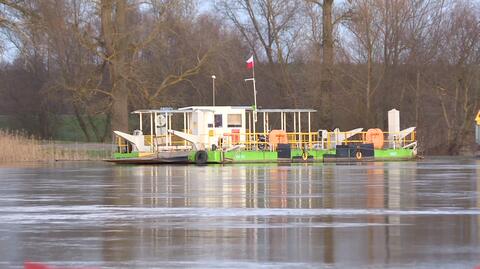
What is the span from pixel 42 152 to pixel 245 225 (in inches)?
1574

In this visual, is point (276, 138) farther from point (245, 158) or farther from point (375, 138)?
point (375, 138)

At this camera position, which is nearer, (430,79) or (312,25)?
(430,79)

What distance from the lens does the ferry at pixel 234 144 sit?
44500 mm

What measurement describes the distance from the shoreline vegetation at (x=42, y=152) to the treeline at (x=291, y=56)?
2.46 meters

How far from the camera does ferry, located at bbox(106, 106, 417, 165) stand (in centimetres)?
4450

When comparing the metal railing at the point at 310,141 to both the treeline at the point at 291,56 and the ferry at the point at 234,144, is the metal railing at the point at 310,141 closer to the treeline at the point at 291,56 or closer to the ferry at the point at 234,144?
the ferry at the point at 234,144

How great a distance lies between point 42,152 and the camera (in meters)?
52.8

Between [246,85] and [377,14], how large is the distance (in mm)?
15627

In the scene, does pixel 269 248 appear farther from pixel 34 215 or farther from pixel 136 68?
pixel 136 68

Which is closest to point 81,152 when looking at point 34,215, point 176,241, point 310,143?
point 310,143

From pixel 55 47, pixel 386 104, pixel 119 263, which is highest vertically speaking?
pixel 55 47

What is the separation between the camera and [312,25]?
64.2 metres

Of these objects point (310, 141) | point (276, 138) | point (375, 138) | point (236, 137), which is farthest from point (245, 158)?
point (375, 138)

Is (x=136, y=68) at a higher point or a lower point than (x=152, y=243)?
higher
